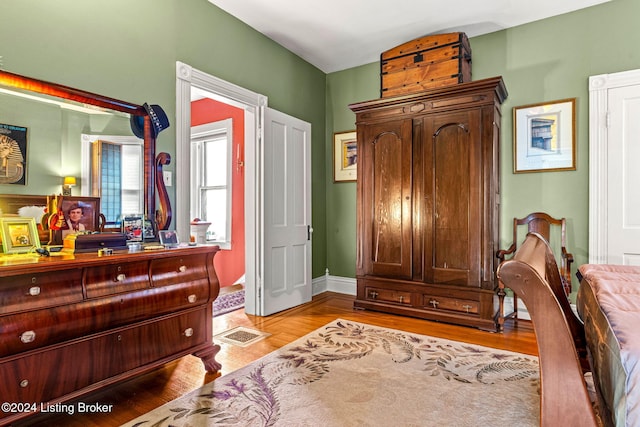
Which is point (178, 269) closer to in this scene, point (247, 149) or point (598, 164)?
point (247, 149)

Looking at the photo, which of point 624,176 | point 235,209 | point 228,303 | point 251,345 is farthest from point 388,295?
point 235,209

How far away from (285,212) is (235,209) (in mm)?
1340

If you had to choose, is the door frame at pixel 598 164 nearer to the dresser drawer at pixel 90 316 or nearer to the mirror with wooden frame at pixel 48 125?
the dresser drawer at pixel 90 316

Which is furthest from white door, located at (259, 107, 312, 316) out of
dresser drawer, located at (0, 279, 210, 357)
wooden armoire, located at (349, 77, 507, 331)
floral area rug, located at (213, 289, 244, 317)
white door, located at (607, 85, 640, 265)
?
white door, located at (607, 85, 640, 265)

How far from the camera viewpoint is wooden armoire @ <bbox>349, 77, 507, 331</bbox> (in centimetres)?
321

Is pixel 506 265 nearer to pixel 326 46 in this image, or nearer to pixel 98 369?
pixel 98 369

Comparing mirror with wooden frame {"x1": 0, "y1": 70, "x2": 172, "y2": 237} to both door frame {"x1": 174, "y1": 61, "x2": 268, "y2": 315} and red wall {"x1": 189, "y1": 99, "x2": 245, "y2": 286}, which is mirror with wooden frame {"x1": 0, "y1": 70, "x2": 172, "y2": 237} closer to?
door frame {"x1": 174, "y1": 61, "x2": 268, "y2": 315}

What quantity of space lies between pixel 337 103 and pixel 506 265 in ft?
13.3

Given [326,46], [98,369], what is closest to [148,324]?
[98,369]

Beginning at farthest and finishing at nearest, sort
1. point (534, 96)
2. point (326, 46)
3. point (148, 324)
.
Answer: point (326, 46), point (534, 96), point (148, 324)

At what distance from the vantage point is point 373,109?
3797 millimetres

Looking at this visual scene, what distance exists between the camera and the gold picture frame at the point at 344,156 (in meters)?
4.56

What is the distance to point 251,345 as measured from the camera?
2.85 m

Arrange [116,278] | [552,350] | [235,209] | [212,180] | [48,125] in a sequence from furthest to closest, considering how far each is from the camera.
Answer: [212,180]
[235,209]
[48,125]
[116,278]
[552,350]
